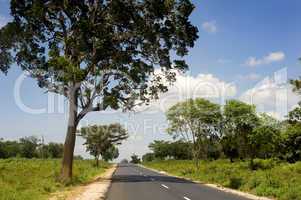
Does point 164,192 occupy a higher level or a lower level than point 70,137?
lower

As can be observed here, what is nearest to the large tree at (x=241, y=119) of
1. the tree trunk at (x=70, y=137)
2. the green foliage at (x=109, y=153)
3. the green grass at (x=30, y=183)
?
the green grass at (x=30, y=183)

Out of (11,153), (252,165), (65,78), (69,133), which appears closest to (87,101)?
(69,133)

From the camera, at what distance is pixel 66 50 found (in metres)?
30.8

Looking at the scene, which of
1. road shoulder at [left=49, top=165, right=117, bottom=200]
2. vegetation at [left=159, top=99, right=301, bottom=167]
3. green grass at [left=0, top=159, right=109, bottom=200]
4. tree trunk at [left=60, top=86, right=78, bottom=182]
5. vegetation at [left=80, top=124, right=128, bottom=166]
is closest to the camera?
green grass at [left=0, top=159, right=109, bottom=200]

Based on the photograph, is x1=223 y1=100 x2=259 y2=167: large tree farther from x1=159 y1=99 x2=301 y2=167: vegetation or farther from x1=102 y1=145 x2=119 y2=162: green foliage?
x1=102 y1=145 x2=119 y2=162: green foliage

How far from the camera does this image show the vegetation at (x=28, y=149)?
487 feet

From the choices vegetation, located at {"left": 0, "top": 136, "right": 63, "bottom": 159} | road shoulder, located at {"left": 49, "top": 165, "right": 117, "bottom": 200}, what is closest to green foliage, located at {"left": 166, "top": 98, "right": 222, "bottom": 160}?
road shoulder, located at {"left": 49, "top": 165, "right": 117, "bottom": 200}

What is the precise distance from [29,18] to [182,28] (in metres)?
Answer: 11.0

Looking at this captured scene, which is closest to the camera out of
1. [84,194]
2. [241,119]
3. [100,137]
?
[84,194]

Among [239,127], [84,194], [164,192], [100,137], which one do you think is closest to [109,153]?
[100,137]

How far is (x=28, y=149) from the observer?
163 metres

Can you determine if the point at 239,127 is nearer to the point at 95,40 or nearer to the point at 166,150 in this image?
the point at 95,40

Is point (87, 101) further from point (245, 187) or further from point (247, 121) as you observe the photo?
point (247, 121)

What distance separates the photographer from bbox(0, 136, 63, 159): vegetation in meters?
148
